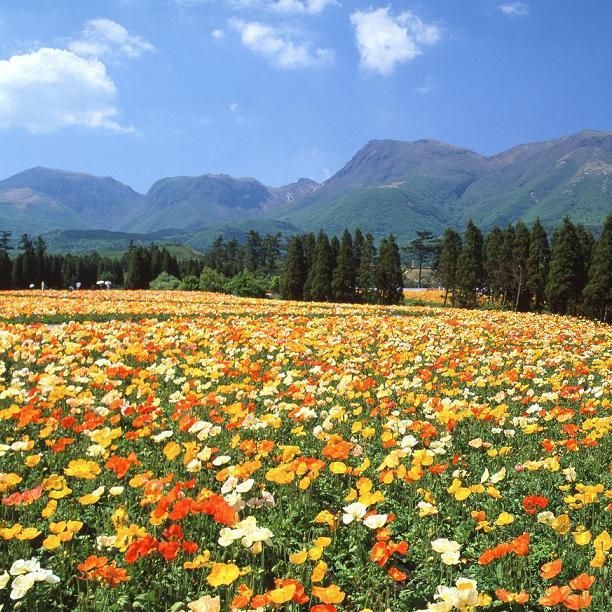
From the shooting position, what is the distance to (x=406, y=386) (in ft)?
22.7

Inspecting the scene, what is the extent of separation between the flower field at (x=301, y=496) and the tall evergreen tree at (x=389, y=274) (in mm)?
51718

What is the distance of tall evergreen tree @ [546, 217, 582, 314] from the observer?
41.2 m

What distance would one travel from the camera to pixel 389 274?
59469mm

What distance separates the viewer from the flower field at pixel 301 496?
286cm

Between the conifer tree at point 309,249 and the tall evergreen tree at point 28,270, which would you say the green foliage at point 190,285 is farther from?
the tall evergreen tree at point 28,270

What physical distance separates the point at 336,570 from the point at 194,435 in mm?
2395

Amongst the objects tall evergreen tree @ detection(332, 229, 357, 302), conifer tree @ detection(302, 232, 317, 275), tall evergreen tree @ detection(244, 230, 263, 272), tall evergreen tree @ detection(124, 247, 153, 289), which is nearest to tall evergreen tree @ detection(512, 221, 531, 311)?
tall evergreen tree @ detection(332, 229, 357, 302)

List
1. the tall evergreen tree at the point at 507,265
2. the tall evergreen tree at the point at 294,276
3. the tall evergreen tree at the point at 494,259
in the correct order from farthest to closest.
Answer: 1. the tall evergreen tree at the point at 294,276
2. the tall evergreen tree at the point at 494,259
3. the tall evergreen tree at the point at 507,265

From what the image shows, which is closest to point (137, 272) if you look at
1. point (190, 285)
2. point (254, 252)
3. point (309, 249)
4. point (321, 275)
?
point (190, 285)

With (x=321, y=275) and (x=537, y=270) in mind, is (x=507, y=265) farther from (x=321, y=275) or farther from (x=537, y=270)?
(x=321, y=275)

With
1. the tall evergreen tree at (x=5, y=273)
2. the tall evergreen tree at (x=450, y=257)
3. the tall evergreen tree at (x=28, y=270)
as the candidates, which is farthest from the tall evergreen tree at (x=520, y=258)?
the tall evergreen tree at (x=5, y=273)

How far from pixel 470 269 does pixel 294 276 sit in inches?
800

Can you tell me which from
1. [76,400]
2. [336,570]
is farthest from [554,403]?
[76,400]

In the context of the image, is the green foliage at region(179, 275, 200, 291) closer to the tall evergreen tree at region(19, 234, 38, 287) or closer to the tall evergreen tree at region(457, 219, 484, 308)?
the tall evergreen tree at region(457, 219, 484, 308)
